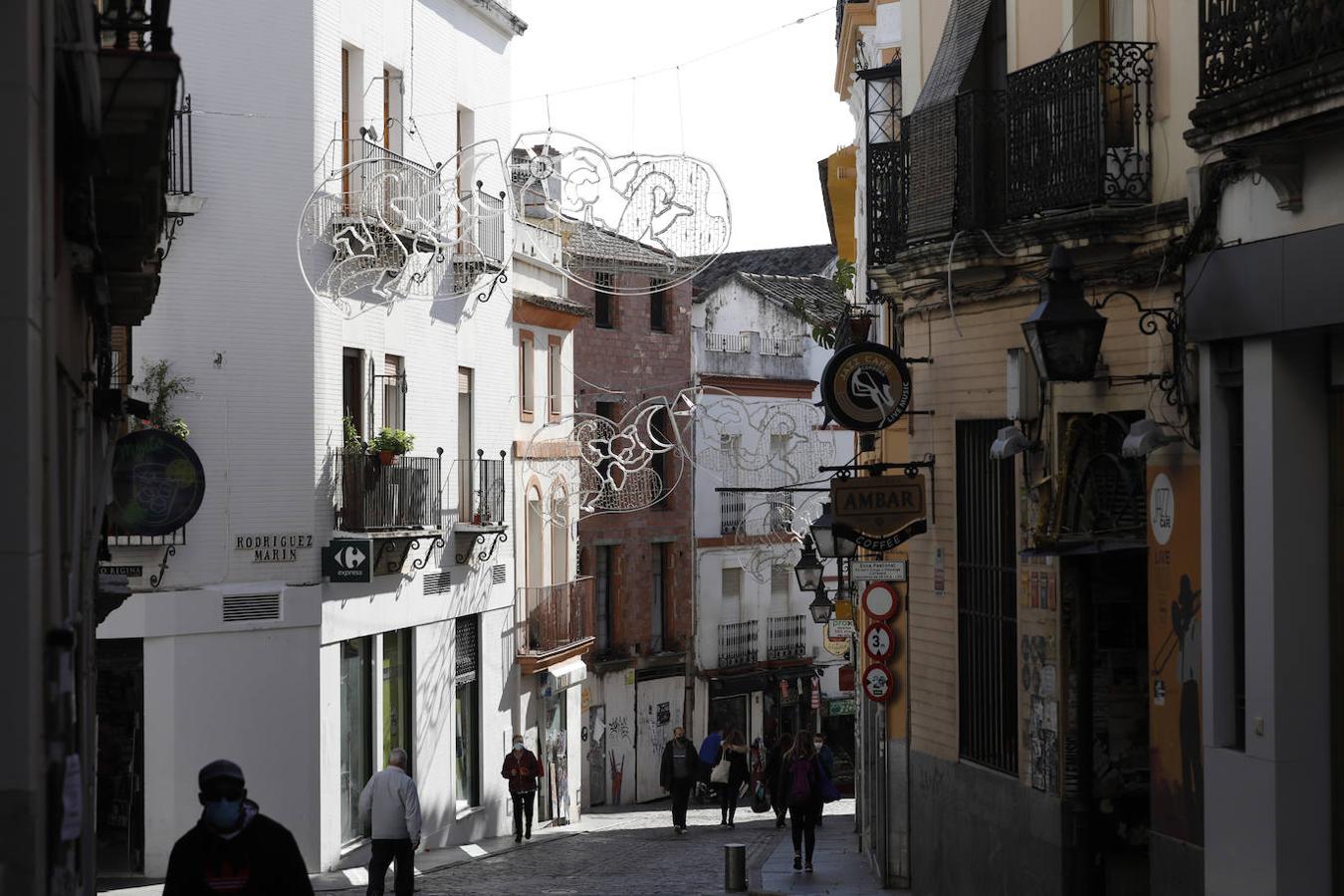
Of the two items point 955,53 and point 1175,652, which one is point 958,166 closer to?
point 955,53

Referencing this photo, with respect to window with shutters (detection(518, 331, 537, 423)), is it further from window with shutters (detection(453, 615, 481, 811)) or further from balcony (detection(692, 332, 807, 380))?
balcony (detection(692, 332, 807, 380))

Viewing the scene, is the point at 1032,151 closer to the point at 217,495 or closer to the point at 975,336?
the point at 975,336

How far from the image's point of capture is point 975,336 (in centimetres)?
1443

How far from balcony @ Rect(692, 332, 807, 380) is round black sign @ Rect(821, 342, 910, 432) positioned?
2896cm

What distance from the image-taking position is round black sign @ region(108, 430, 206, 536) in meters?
12.6

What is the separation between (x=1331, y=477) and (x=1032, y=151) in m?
3.92

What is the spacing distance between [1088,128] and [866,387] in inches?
142

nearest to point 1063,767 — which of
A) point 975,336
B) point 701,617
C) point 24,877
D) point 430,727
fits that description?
point 975,336

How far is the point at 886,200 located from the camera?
15664mm

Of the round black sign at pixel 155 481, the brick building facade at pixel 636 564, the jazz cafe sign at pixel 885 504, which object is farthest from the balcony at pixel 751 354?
the round black sign at pixel 155 481

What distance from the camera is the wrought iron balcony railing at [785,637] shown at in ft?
159

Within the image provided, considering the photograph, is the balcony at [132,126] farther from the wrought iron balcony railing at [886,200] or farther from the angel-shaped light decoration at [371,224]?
the angel-shaped light decoration at [371,224]

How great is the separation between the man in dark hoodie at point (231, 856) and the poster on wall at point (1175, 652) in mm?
5827

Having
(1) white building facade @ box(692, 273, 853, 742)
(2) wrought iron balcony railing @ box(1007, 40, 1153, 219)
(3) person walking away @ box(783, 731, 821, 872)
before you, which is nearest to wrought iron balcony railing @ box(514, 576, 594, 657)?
(1) white building facade @ box(692, 273, 853, 742)
